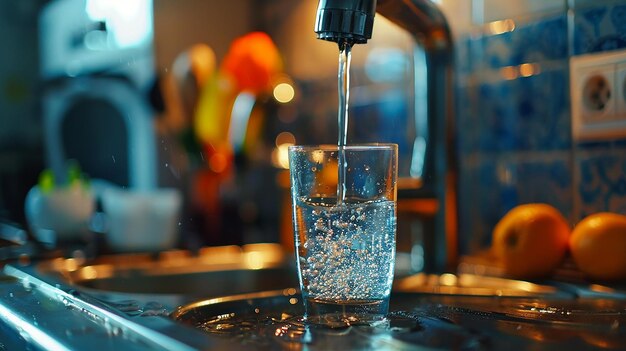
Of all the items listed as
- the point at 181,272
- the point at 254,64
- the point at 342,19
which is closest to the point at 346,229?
the point at 342,19

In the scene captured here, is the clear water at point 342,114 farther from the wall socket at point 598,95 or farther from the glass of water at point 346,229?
the wall socket at point 598,95

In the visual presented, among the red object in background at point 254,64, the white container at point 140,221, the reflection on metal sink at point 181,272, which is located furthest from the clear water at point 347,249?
the red object in background at point 254,64

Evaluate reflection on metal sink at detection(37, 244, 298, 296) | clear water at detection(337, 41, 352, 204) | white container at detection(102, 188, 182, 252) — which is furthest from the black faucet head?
white container at detection(102, 188, 182, 252)

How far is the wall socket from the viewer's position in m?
0.81

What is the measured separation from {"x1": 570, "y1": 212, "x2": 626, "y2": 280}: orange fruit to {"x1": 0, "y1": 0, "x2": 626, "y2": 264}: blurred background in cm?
6

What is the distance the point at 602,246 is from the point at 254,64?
2.77 ft

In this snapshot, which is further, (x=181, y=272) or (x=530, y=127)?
(x=181, y=272)

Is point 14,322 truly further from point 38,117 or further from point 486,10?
point 38,117

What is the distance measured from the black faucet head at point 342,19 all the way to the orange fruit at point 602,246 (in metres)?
0.33

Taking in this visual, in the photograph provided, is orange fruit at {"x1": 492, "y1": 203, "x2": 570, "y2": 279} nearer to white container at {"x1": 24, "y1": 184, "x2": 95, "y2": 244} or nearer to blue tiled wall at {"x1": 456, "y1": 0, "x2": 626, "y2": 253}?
blue tiled wall at {"x1": 456, "y1": 0, "x2": 626, "y2": 253}

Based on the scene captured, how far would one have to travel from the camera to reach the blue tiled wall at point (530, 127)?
838 millimetres

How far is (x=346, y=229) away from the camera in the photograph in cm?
59

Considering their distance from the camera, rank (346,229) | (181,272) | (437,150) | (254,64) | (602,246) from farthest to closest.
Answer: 1. (254,64)
2. (181,272)
3. (437,150)
4. (602,246)
5. (346,229)

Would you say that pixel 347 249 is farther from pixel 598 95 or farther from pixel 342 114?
pixel 598 95
